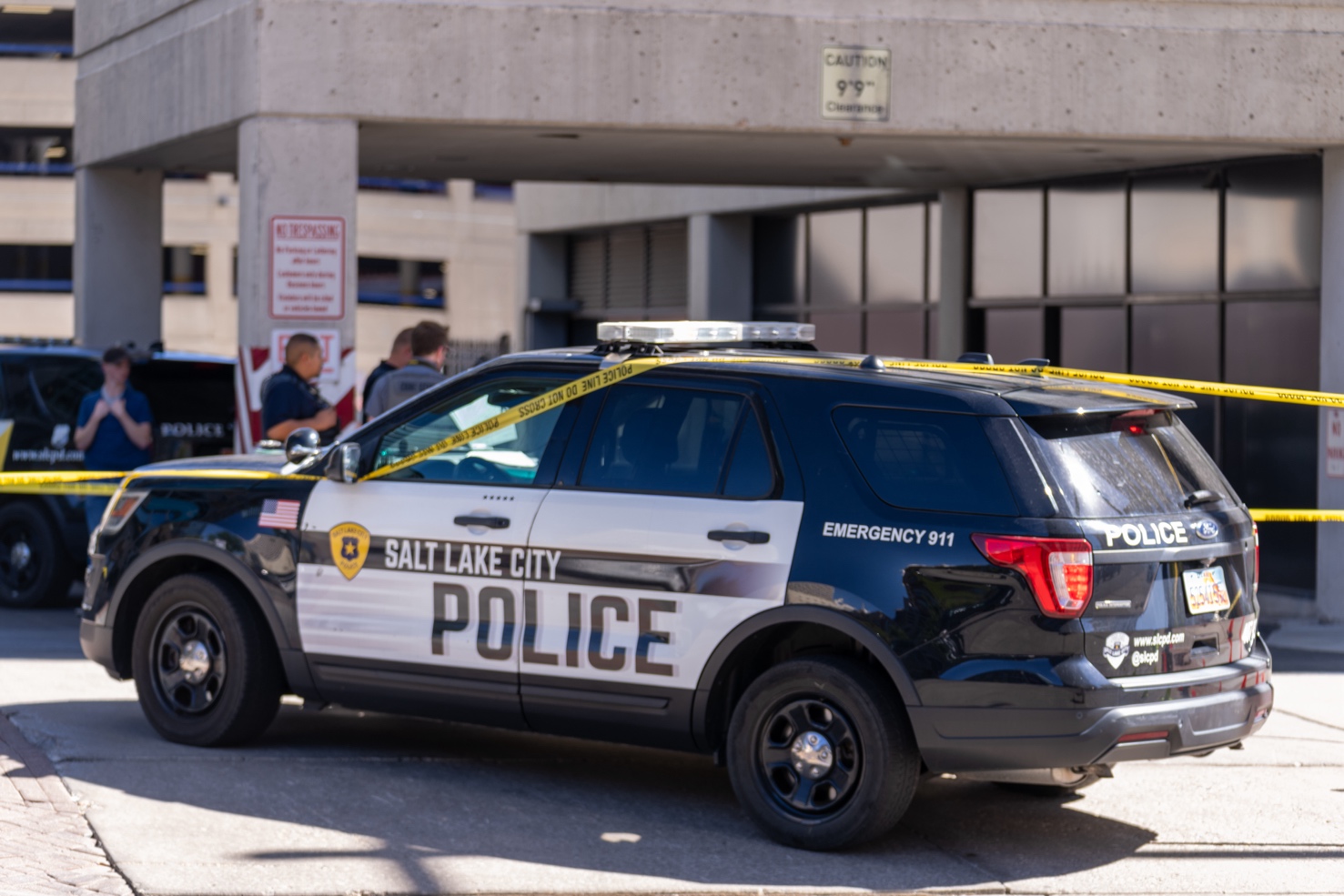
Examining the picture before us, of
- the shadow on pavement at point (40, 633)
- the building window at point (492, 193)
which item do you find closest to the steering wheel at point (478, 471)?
the shadow on pavement at point (40, 633)

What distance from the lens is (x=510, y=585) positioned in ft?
22.3

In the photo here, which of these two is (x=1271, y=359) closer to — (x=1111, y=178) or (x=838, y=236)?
(x=1111, y=178)

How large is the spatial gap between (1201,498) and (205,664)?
4178 mm

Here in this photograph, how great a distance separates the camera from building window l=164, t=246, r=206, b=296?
4912cm

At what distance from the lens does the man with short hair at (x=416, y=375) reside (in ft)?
33.6

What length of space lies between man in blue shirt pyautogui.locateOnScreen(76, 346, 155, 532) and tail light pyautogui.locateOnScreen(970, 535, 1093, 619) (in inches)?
318

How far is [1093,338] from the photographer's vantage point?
52.1ft

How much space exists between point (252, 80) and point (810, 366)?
21.7 ft

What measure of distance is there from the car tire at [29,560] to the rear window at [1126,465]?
27.9 feet

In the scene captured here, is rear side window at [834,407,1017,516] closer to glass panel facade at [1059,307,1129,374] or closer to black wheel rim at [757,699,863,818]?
black wheel rim at [757,699,863,818]

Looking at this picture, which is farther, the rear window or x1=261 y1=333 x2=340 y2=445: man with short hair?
x1=261 y1=333 x2=340 y2=445: man with short hair

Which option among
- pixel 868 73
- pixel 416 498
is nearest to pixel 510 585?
pixel 416 498

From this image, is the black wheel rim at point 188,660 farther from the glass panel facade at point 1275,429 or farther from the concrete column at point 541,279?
the concrete column at point 541,279

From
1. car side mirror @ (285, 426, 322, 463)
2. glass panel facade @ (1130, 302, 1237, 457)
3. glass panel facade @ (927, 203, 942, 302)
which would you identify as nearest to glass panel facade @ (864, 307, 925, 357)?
glass panel facade @ (927, 203, 942, 302)
